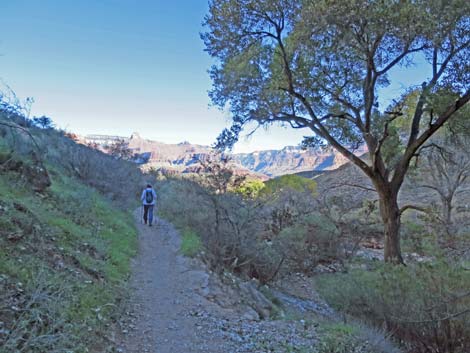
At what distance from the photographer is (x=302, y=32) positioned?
8625 millimetres

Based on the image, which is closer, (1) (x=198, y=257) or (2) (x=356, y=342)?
(2) (x=356, y=342)

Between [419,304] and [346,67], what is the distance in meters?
6.40

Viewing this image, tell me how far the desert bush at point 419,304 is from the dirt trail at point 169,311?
11.3ft

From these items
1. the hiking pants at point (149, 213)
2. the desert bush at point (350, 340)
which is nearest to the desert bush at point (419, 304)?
the desert bush at point (350, 340)

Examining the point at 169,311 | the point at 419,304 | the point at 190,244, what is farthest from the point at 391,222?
the point at 169,311

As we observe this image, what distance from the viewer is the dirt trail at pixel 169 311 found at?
5008 mm

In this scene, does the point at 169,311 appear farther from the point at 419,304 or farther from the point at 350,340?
the point at 419,304

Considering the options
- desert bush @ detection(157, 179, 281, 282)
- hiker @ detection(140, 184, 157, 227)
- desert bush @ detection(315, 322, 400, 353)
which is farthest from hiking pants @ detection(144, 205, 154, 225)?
desert bush @ detection(315, 322, 400, 353)

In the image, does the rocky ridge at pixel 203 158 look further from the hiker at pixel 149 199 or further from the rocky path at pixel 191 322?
the rocky path at pixel 191 322

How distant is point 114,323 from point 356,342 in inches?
146

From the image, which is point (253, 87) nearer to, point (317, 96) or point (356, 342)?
point (317, 96)

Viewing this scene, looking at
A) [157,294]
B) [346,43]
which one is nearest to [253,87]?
[346,43]

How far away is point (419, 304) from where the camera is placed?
6.93m

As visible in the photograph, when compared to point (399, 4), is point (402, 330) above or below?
below
